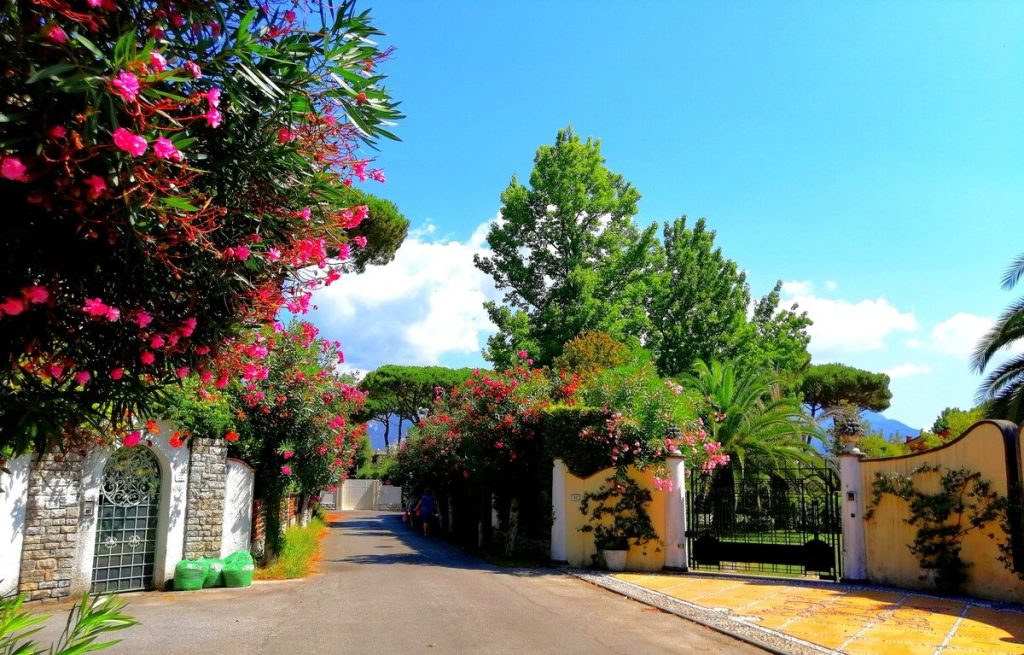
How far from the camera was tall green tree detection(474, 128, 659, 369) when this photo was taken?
3114cm

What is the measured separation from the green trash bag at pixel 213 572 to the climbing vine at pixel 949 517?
12.0 m

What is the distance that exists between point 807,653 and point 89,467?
10397 millimetres

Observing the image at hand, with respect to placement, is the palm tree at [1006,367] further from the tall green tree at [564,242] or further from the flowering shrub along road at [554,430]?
the tall green tree at [564,242]

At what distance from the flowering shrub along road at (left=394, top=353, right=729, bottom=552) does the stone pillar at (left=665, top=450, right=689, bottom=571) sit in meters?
0.20

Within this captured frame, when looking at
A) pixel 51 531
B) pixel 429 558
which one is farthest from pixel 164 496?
pixel 429 558

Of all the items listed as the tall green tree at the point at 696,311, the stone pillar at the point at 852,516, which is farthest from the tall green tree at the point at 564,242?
the stone pillar at the point at 852,516

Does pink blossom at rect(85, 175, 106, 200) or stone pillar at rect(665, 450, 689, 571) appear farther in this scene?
stone pillar at rect(665, 450, 689, 571)

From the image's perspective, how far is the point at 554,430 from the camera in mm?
16469

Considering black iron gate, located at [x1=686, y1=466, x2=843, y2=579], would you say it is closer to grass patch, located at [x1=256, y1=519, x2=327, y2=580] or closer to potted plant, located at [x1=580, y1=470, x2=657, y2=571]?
potted plant, located at [x1=580, y1=470, x2=657, y2=571]

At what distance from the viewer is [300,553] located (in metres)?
17.0

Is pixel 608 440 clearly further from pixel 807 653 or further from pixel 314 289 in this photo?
pixel 314 289

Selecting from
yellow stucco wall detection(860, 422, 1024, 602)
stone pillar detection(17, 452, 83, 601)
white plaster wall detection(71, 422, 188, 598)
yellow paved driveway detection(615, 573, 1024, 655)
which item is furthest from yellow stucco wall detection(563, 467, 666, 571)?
stone pillar detection(17, 452, 83, 601)

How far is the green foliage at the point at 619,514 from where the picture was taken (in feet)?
49.6

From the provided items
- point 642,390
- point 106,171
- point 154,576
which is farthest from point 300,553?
point 106,171
